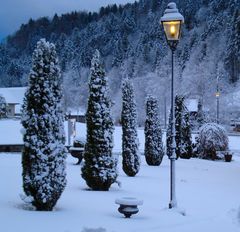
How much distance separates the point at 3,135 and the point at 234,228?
37.5 m

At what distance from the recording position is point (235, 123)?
225 ft

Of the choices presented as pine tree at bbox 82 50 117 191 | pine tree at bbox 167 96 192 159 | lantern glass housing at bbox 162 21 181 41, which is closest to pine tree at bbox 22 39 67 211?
lantern glass housing at bbox 162 21 181 41

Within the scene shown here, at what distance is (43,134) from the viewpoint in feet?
31.1

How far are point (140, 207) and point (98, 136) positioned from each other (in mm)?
2921

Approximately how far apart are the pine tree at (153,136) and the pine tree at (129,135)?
5036 mm

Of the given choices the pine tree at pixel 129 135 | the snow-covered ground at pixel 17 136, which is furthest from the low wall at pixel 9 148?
the pine tree at pixel 129 135

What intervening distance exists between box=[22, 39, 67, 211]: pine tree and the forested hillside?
68227mm

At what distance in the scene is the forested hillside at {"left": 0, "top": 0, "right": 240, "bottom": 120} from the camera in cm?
9138

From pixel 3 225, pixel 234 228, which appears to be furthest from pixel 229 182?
pixel 3 225

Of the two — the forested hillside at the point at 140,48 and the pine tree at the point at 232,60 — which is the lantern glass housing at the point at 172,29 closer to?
the forested hillside at the point at 140,48

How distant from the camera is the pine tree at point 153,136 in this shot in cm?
2417

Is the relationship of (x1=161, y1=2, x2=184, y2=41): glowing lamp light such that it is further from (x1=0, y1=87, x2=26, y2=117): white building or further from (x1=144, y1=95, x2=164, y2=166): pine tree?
(x1=0, y1=87, x2=26, y2=117): white building

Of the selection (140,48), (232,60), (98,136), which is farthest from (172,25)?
(140,48)

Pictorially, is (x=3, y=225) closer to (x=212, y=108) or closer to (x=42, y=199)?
(x=42, y=199)
